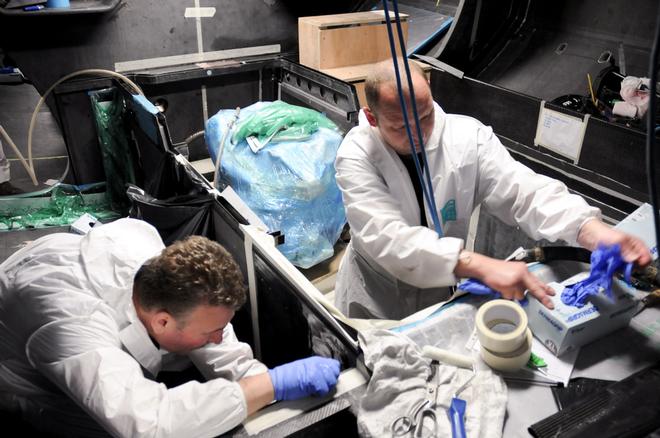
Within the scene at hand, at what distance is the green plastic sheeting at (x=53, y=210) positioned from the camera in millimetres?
2826

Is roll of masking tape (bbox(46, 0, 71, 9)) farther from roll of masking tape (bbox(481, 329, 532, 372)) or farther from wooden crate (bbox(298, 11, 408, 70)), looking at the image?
roll of masking tape (bbox(481, 329, 532, 372))

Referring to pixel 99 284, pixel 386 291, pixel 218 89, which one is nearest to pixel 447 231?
pixel 386 291

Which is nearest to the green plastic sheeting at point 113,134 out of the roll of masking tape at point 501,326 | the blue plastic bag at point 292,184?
the blue plastic bag at point 292,184

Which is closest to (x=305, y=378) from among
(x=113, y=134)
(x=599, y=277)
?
(x=599, y=277)

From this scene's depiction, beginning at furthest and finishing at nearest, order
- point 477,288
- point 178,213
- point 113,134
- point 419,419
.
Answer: point 113,134 → point 178,213 → point 477,288 → point 419,419

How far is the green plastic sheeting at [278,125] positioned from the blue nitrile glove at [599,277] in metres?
1.53

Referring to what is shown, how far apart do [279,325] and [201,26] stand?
2.11m

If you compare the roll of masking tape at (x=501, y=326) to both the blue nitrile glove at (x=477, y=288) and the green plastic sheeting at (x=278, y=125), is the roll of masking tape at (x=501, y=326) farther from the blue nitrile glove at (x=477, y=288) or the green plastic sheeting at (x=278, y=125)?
the green plastic sheeting at (x=278, y=125)

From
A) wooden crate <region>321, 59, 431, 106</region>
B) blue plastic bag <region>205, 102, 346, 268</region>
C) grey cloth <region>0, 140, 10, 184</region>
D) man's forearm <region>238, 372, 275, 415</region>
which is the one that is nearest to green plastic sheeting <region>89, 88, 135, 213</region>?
blue plastic bag <region>205, 102, 346, 268</region>

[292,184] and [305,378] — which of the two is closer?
[305,378]

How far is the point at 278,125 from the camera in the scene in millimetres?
2281

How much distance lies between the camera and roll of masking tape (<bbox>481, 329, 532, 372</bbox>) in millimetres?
860

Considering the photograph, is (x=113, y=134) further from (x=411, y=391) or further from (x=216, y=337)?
(x=411, y=391)

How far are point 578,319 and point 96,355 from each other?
908mm
